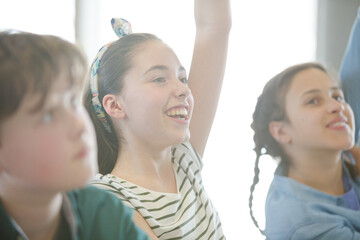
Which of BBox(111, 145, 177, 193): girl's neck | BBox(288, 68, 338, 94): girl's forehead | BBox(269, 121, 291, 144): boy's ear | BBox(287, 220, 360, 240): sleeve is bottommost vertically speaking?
BBox(287, 220, 360, 240): sleeve

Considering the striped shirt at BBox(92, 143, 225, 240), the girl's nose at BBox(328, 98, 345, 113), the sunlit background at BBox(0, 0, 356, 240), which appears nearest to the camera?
the striped shirt at BBox(92, 143, 225, 240)

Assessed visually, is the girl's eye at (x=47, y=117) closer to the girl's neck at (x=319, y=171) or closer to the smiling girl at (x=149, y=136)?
the smiling girl at (x=149, y=136)

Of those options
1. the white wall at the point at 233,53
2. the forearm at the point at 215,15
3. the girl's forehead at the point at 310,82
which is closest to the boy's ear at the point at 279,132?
A: the girl's forehead at the point at 310,82

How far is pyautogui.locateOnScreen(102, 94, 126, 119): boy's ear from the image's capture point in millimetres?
1200

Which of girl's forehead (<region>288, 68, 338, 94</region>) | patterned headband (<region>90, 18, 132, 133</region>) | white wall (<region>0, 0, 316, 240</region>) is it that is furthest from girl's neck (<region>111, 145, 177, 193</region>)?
white wall (<region>0, 0, 316, 240</region>)

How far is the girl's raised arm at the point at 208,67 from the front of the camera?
137cm

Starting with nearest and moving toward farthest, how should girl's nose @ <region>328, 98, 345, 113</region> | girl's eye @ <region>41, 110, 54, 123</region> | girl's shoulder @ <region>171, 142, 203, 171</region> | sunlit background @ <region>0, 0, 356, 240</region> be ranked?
girl's eye @ <region>41, 110, 54, 123</region> → girl's nose @ <region>328, 98, 345, 113</region> → girl's shoulder @ <region>171, 142, 203, 171</region> → sunlit background @ <region>0, 0, 356, 240</region>

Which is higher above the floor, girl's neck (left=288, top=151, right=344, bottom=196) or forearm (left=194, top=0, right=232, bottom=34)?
forearm (left=194, top=0, right=232, bottom=34)

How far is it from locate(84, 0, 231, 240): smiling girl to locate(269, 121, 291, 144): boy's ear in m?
0.24

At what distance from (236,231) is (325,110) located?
1.10 metres

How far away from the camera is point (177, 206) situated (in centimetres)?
115

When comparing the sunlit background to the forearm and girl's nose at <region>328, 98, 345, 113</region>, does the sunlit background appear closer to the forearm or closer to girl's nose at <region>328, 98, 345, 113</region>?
the forearm

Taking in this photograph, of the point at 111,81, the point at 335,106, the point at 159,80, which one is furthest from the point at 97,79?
the point at 335,106

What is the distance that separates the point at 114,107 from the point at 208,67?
1.14 feet
